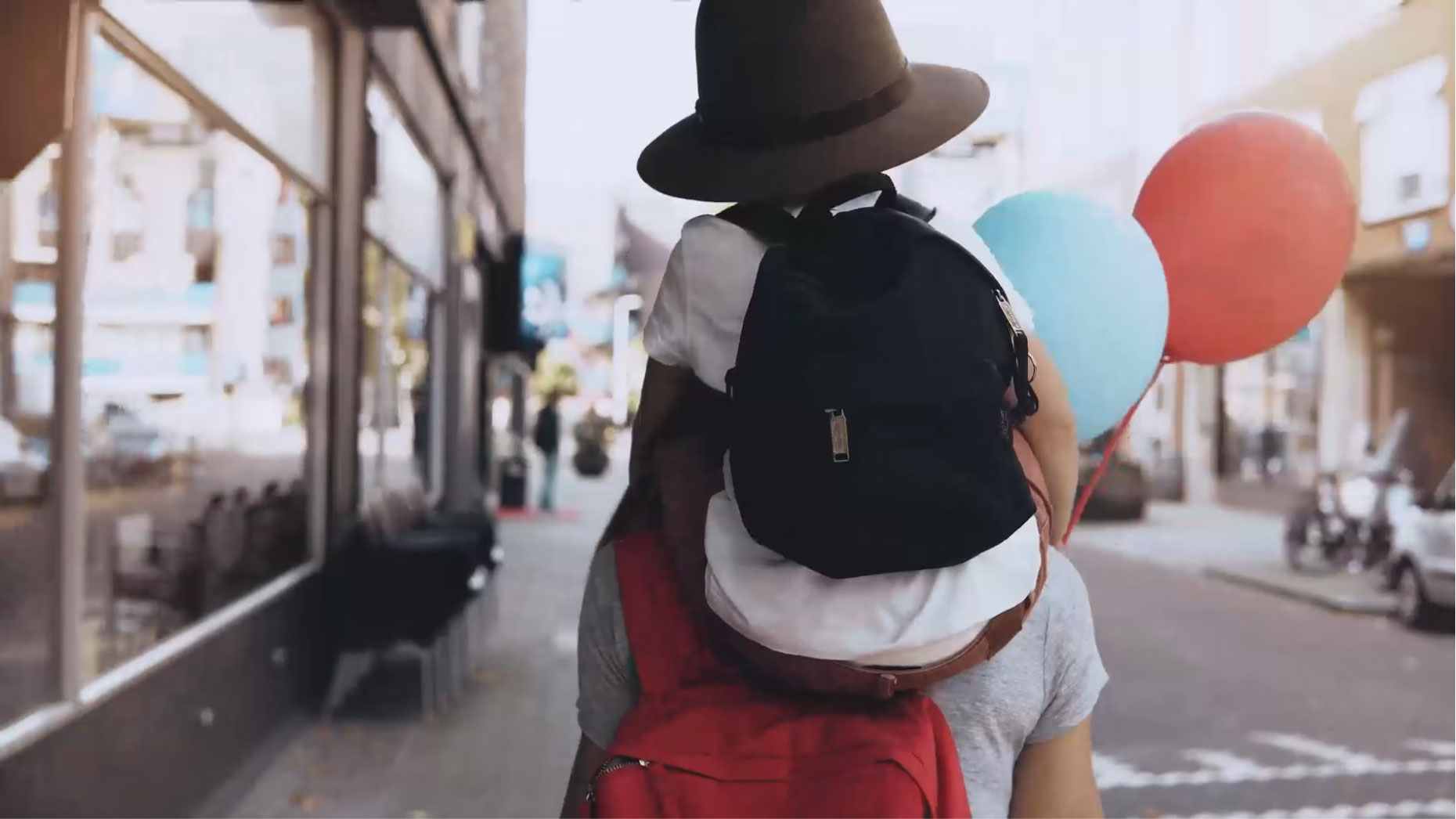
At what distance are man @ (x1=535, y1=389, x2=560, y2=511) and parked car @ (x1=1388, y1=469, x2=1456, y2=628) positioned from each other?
38.1 ft

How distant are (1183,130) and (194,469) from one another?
4331 mm

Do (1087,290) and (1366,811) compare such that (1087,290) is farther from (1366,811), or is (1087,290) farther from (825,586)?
(1366,811)

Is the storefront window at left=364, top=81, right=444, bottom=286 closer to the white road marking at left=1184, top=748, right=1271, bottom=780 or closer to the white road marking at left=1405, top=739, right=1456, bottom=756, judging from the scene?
the white road marking at left=1184, top=748, right=1271, bottom=780

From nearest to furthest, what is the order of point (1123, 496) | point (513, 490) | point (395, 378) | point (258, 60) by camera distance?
point (258, 60) → point (395, 378) → point (513, 490) → point (1123, 496)

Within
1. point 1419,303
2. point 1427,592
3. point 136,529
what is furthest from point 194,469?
point 1427,592

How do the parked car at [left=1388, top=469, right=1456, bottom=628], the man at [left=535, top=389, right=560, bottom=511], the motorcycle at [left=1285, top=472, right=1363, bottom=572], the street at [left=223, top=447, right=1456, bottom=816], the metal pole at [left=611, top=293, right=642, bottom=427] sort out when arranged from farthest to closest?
the metal pole at [left=611, top=293, right=642, bottom=427]
the man at [left=535, top=389, right=560, bottom=511]
the motorcycle at [left=1285, top=472, right=1363, bottom=572]
the parked car at [left=1388, top=469, right=1456, bottom=628]
the street at [left=223, top=447, right=1456, bottom=816]

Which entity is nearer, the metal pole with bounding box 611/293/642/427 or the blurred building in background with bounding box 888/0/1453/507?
the blurred building in background with bounding box 888/0/1453/507

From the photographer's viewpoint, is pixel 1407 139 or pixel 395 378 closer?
pixel 1407 139

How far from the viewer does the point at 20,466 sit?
3.71 meters

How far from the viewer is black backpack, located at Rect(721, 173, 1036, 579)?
1.10 meters

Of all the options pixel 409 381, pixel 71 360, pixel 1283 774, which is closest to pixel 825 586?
pixel 71 360

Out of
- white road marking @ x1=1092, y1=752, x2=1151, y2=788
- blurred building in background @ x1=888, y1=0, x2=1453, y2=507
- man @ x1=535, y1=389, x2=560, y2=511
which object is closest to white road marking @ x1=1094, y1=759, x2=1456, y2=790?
white road marking @ x1=1092, y1=752, x2=1151, y2=788

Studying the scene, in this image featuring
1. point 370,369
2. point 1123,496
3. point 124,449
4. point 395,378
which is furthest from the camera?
point 1123,496

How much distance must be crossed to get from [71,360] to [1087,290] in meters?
3.40
